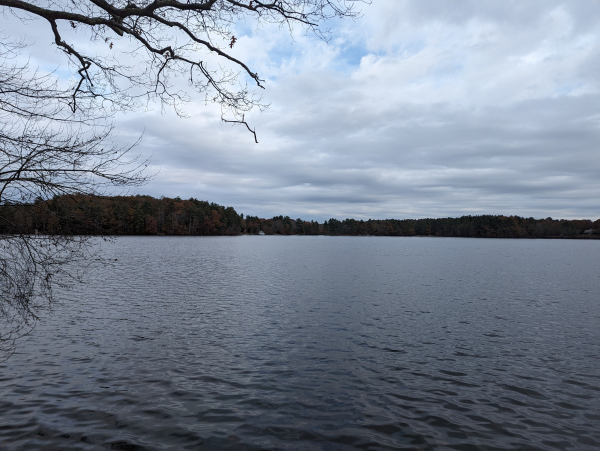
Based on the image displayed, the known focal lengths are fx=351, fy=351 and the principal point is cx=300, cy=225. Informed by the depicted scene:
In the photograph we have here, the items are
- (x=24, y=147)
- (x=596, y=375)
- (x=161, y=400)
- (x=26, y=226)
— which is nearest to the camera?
(x=24, y=147)

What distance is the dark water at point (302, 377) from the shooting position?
7785 millimetres

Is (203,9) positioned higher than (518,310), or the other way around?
(203,9)

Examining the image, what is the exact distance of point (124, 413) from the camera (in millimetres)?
8469

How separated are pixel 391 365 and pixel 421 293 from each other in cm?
1569

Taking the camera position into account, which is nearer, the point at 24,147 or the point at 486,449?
the point at 24,147

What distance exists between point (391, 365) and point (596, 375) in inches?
255

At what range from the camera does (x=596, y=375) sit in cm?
1135

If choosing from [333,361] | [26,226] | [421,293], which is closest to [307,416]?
[333,361]

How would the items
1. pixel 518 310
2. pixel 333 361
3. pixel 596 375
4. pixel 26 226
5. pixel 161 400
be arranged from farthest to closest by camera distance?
pixel 518 310 → pixel 333 361 → pixel 596 375 → pixel 161 400 → pixel 26 226

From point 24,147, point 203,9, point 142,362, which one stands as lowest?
point 142,362

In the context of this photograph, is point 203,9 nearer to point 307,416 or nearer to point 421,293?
point 307,416

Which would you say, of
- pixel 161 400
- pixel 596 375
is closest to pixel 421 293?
pixel 596 375

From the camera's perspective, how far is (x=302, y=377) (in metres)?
10.9

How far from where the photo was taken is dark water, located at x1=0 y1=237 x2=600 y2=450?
7785mm
